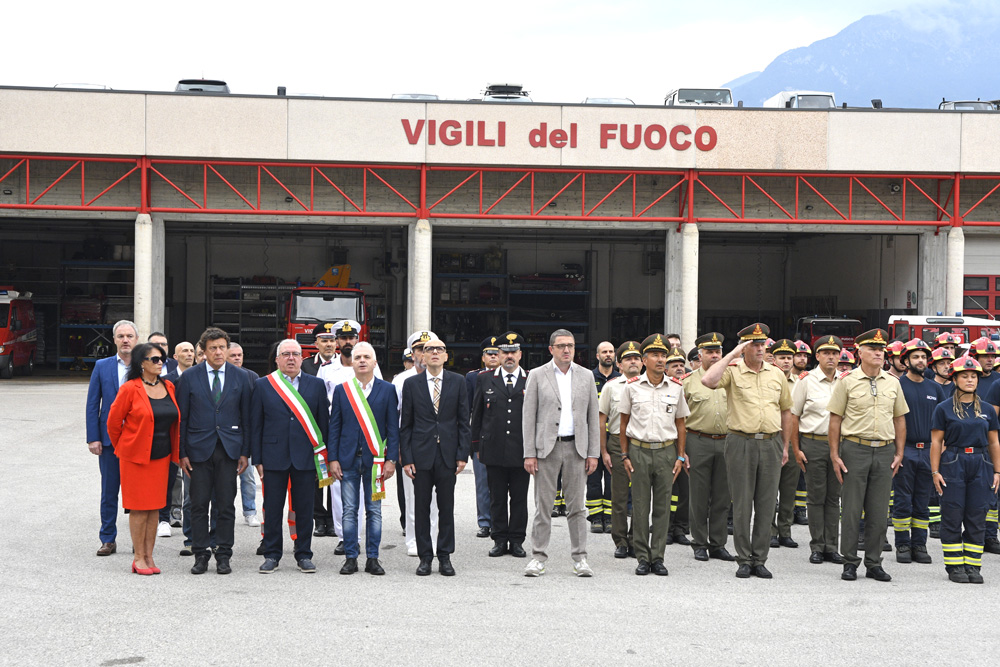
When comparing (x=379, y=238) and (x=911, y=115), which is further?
(x=379, y=238)

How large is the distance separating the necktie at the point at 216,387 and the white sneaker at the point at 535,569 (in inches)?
113

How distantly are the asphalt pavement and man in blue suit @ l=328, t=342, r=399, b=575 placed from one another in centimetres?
45

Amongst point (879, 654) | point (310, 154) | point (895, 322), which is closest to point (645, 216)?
point (895, 322)

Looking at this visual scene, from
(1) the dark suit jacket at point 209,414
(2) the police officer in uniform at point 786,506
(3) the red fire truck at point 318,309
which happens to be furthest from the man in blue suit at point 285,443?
(3) the red fire truck at point 318,309

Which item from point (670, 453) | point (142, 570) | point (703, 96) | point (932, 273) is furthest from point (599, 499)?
point (703, 96)

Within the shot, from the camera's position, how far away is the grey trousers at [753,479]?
765 cm

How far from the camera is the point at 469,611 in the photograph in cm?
634

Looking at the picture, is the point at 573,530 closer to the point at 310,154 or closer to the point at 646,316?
the point at 310,154

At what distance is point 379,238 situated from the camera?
121ft

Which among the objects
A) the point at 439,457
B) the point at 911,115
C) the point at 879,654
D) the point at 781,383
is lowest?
the point at 879,654

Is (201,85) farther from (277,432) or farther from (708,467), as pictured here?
(708,467)

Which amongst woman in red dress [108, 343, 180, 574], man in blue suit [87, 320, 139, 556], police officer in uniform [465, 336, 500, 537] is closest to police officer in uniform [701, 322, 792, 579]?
police officer in uniform [465, 336, 500, 537]

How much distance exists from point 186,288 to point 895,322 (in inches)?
1029

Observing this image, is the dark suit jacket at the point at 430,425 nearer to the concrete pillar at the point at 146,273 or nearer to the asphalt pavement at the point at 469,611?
the asphalt pavement at the point at 469,611
